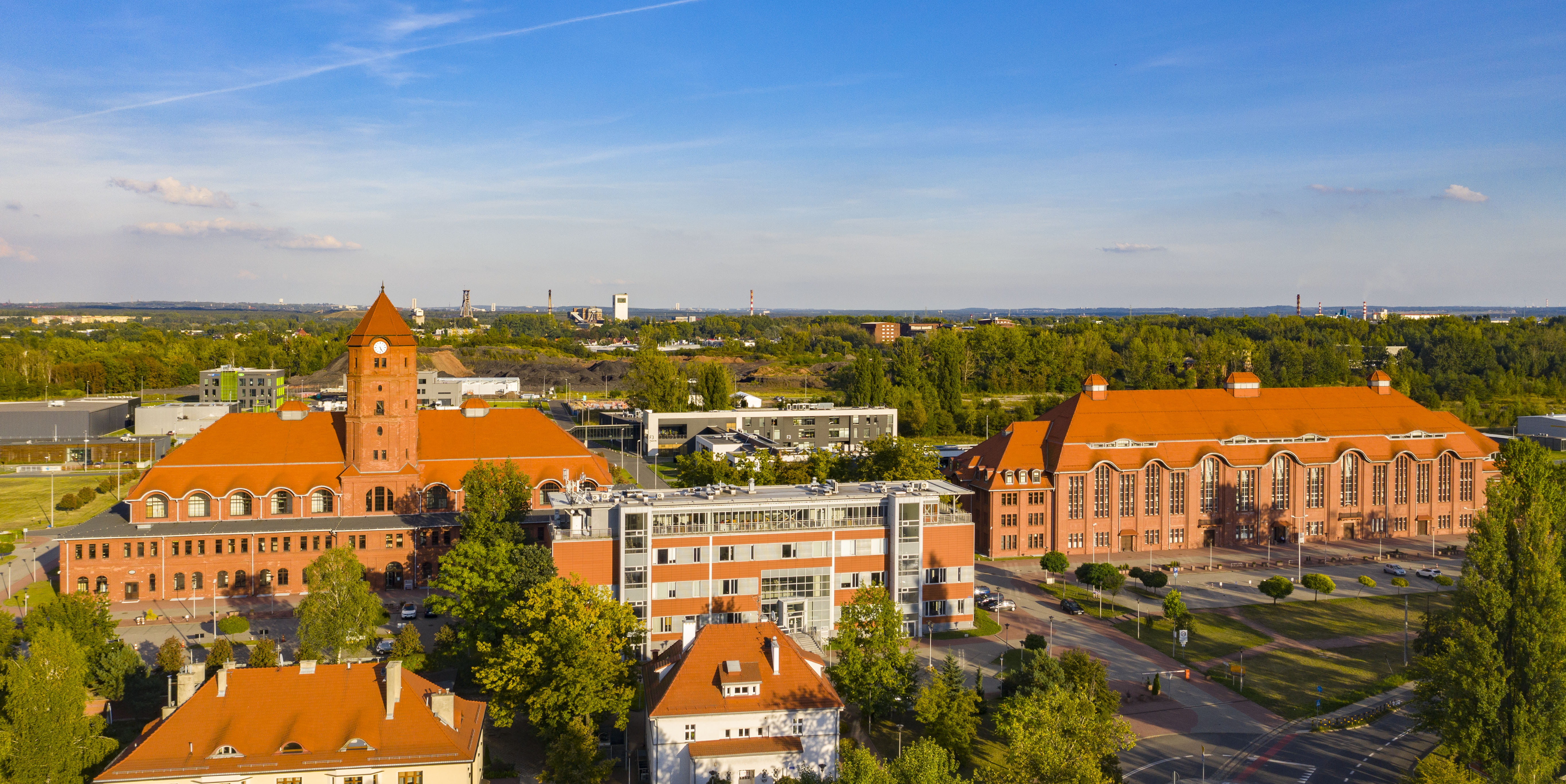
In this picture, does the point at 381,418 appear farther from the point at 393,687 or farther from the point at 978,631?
the point at 978,631

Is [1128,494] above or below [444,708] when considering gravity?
above

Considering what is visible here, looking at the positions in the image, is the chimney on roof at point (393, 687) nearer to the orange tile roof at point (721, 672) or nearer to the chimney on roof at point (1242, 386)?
the orange tile roof at point (721, 672)

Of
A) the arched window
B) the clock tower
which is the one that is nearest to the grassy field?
the clock tower

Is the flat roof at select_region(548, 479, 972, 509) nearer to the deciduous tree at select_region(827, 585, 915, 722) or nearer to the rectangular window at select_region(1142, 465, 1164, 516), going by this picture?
the deciduous tree at select_region(827, 585, 915, 722)

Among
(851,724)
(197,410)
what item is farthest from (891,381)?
(851,724)

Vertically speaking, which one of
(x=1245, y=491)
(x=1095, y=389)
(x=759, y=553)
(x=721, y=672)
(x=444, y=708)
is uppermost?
(x=1095, y=389)

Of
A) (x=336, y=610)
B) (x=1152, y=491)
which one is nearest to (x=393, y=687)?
(x=336, y=610)
